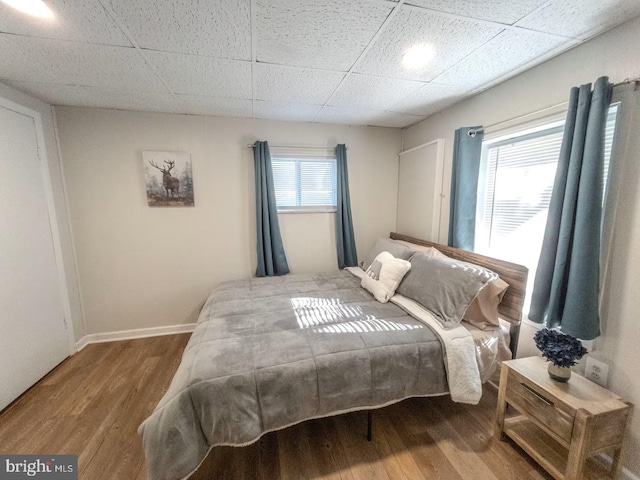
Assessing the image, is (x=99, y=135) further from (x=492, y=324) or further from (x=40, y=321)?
(x=492, y=324)

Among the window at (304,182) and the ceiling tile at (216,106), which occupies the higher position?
the ceiling tile at (216,106)

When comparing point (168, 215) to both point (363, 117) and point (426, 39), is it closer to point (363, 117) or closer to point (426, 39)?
point (363, 117)

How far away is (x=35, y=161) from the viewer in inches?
85.0

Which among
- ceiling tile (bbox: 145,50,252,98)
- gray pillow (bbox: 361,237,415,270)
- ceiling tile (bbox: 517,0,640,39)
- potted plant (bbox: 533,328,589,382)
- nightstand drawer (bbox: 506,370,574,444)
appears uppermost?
ceiling tile (bbox: 145,50,252,98)

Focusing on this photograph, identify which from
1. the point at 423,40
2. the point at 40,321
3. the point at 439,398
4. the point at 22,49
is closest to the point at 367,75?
the point at 423,40

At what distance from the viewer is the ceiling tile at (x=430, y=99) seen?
2.06 m

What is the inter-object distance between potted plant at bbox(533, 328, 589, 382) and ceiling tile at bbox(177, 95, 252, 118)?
8.90 feet

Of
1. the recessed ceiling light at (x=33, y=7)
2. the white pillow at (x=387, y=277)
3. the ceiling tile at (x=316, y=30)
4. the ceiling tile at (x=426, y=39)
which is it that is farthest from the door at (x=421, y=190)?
the recessed ceiling light at (x=33, y=7)

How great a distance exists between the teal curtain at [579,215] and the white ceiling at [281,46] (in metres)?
0.42

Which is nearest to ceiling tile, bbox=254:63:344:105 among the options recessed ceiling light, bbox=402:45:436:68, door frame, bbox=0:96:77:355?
recessed ceiling light, bbox=402:45:436:68

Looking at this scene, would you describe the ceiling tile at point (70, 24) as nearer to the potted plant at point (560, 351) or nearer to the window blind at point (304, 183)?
the window blind at point (304, 183)

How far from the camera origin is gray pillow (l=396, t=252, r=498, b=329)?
1.70 m

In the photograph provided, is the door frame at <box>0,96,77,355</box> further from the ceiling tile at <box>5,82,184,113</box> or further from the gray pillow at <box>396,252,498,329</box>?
the gray pillow at <box>396,252,498,329</box>

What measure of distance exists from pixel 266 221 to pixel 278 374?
178 cm
